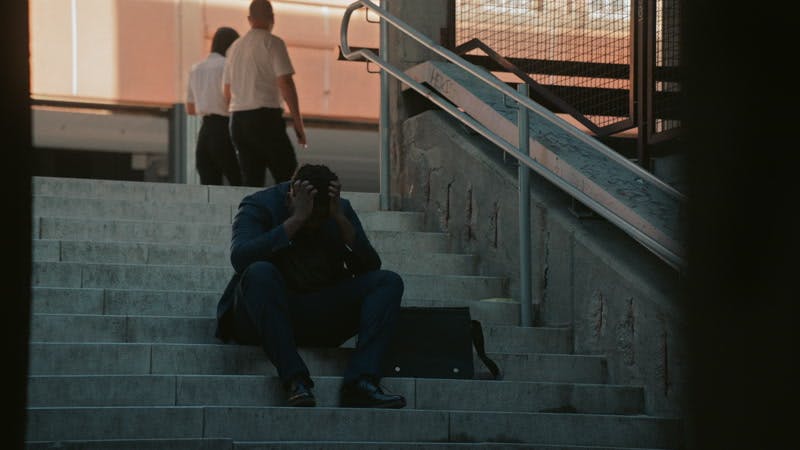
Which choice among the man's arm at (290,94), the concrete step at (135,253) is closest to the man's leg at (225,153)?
the man's arm at (290,94)

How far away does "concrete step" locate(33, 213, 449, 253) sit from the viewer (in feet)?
20.7

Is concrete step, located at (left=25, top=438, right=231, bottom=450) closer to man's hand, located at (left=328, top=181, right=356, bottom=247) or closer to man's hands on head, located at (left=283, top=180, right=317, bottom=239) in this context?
man's hands on head, located at (left=283, top=180, right=317, bottom=239)

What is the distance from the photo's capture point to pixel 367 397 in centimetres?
454

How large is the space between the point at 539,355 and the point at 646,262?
58 centimetres

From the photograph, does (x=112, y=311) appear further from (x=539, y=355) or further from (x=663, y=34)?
(x=663, y=34)

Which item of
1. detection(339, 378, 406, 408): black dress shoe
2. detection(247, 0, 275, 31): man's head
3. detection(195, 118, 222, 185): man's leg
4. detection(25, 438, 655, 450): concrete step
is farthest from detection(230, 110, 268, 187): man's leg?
detection(25, 438, 655, 450): concrete step

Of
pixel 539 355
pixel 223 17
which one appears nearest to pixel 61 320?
→ pixel 539 355

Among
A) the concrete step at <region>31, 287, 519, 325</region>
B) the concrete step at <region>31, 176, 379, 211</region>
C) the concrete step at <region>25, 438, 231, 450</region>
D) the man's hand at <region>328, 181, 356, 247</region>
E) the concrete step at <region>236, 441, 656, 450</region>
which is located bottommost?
the concrete step at <region>236, 441, 656, 450</region>

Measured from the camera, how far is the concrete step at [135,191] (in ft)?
22.7

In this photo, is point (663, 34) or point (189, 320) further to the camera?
point (663, 34)

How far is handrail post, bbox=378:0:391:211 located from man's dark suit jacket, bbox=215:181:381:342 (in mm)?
2278

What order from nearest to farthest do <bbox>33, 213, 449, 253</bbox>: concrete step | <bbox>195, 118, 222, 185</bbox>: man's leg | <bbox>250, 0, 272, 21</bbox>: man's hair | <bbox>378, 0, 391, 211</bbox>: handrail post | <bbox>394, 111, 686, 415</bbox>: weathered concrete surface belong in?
<bbox>394, 111, 686, 415</bbox>: weathered concrete surface → <bbox>33, 213, 449, 253</bbox>: concrete step → <bbox>378, 0, 391, 211</bbox>: handrail post → <bbox>250, 0, 272, 21</bbox>: man's hair → <bbox>195, 118, 222, 185</bbox>: man's leg

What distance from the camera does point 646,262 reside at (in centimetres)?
542

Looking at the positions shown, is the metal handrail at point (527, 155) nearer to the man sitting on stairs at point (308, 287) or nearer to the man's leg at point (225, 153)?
the man sitting on stairs at point (308, 287)
